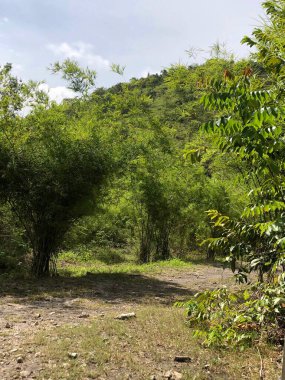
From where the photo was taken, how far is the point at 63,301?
6.10 m

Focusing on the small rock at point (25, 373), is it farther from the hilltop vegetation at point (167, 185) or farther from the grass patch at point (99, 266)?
the grass patch at point (99, 266)

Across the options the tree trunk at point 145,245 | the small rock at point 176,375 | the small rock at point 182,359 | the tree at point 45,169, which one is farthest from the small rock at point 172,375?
the tree trunk at point 145,245

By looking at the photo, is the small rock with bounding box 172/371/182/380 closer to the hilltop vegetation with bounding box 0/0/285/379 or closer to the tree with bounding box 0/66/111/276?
the hilltop vegetation with bounding box 0/0/285/379

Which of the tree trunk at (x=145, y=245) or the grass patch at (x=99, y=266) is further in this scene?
the tree trunk at (x=145, y=245)

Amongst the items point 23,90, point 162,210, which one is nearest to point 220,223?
point 23,90

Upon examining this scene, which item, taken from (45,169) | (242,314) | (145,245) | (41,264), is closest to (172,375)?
(242,314)

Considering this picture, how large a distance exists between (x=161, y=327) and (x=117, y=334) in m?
0.59

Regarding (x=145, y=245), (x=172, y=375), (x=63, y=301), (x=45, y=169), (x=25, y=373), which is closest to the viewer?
(x=25, y=373)

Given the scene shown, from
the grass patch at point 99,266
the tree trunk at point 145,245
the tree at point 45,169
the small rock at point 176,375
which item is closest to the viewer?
the small rock at point 176,375

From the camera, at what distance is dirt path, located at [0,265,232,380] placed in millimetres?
3566

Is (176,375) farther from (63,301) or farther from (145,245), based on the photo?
(145,245)

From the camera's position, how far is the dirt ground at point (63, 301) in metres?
3.56

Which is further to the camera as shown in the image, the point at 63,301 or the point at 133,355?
the point at 63,301

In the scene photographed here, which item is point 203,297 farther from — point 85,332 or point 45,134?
point 45,134
